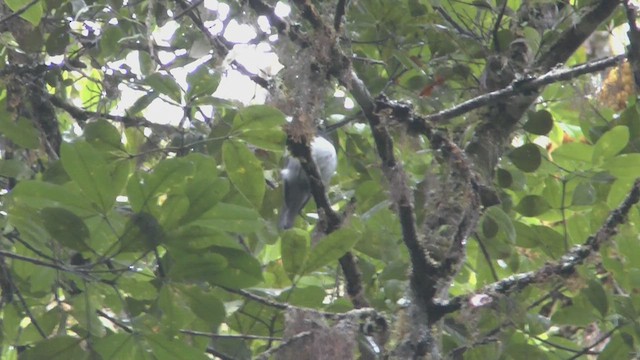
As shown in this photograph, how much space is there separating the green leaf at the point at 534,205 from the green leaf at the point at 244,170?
1.89 ft

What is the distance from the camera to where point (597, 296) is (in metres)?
1.76

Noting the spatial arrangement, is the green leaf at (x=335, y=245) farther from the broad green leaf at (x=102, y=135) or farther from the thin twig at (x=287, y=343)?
the broad green leaf at (x=102, y=135)

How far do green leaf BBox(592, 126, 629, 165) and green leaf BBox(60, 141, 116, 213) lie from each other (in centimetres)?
99

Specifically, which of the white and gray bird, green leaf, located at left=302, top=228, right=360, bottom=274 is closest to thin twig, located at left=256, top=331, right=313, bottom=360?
green leaf, located at left=302, top=228, right=360, bottom=274

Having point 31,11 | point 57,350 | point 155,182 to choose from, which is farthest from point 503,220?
point 31,11

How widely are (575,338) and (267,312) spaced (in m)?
Answer: 1.78

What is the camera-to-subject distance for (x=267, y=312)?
1.79 meters

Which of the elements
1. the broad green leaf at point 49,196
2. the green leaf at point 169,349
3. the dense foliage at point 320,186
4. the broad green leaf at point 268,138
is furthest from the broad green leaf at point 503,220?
the broad green leaf at point 49,196

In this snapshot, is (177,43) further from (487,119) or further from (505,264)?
(505,264)

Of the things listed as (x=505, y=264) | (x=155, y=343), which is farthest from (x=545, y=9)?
(x=155, y=343)

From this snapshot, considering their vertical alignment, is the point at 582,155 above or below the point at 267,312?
above

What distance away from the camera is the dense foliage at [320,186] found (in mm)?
1421

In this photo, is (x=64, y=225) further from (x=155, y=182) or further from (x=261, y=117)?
(x=261, y=117)

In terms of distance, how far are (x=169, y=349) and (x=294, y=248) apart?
0.30m
